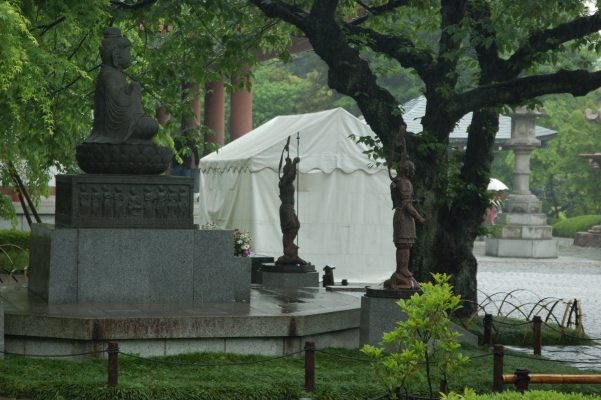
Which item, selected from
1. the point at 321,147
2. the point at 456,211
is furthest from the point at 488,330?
the point at 321,147

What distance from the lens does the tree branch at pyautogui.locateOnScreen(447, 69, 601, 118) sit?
12.5 metres

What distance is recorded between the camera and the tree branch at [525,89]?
1248cm

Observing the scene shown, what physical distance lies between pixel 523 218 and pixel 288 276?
22.5 metres

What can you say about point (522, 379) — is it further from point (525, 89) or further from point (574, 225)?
point (574, 225)

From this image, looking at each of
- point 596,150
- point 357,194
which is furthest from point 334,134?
point 596,150

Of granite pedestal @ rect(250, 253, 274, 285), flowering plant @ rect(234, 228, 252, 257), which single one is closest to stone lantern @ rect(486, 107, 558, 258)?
granite pedestal @ rect(250, 253, 274, 285)

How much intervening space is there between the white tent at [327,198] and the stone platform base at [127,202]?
10076mm

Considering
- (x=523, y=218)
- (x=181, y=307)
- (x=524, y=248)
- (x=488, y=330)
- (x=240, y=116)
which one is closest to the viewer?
(x=181, y=307)

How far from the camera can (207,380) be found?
343 inches

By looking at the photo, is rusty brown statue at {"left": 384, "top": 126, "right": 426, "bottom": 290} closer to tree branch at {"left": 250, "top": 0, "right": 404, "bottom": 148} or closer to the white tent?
tree branch at {"left": 250, "top": 0, "right": 404, "bottom": 148}

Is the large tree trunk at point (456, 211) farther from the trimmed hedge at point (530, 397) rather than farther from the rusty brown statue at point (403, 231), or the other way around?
the trimmed hedge at point (530, 397)

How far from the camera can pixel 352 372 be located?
930cm

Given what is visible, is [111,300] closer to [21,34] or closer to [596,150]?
[21,34]

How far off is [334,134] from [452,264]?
8.07m
